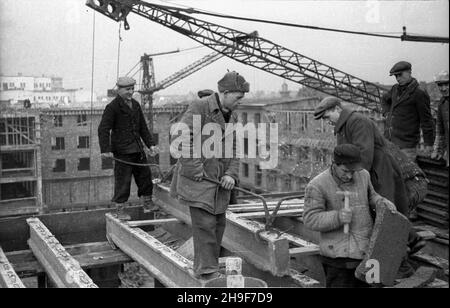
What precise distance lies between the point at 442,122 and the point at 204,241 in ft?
11.1

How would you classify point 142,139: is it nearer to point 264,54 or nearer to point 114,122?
point 114,122

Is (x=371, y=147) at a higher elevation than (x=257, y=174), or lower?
higher

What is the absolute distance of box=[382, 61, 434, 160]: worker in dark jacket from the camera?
5430 mm

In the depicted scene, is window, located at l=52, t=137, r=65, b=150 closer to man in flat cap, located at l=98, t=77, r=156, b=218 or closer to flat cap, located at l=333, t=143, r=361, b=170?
man in flat cap, located at l=98, t=77, r=156, b=218

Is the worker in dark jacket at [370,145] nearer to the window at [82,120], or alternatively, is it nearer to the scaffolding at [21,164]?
the scaffolding at [21,164]

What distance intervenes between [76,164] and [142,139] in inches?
1210

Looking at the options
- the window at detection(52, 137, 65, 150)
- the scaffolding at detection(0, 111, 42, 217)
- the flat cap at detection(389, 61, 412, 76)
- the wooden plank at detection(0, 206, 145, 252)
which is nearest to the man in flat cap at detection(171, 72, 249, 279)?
the flat cap at detection(389, 61, 412, 76)

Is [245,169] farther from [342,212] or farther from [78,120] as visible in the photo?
[342,212]

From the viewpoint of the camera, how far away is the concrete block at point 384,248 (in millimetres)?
3266

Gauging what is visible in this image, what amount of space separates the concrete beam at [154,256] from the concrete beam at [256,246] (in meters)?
Result: 0.61

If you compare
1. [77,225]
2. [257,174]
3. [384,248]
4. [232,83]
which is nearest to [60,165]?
[257,174]

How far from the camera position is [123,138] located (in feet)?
20.0

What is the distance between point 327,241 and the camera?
3438mm

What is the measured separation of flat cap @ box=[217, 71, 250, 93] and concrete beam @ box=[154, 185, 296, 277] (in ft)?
4.09
